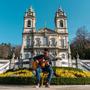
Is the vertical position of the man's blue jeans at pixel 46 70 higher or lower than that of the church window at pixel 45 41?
lower

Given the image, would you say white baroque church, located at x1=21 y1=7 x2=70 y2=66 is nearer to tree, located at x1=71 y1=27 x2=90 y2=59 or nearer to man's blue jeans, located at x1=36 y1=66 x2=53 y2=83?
tree, located at x1=71 y1=27 x2=90 y2=59

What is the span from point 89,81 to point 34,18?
56.6 m

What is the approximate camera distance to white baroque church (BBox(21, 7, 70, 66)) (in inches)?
2554

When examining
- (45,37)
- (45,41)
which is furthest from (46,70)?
(45,37)

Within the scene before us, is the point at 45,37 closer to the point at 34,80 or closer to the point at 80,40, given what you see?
the point at 80,40

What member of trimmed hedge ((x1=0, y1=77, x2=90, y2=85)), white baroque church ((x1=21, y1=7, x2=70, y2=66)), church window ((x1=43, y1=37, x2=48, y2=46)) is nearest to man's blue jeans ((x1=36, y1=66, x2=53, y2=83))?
trimmed hedge ((x1=0, y1=77, x2=90, y2=85))

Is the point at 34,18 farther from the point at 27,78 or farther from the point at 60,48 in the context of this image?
the point at 27,78

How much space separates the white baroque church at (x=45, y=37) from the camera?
64875 millimetres

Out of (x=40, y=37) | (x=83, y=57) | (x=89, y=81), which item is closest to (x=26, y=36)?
(x=40, y=37)

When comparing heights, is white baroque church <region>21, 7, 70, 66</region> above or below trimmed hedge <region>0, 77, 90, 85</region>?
above

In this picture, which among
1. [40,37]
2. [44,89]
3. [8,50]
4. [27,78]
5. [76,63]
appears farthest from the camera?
[8,50]

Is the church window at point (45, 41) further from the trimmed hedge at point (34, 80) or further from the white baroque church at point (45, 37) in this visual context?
the trimmed hedge at point (34, 80)

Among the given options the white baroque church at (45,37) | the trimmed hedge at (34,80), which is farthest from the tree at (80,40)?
the trimmed hedge at (34,80)

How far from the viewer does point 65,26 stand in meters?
68.7
